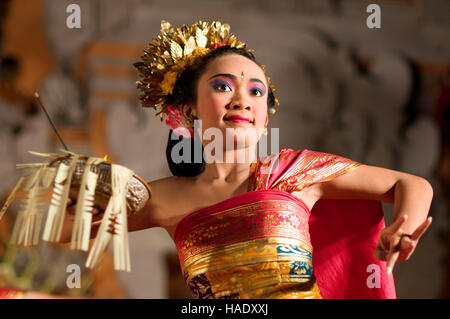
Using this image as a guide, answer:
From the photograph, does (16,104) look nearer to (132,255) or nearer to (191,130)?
(132,255)

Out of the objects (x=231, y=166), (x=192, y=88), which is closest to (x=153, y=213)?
(x=231, y=166)

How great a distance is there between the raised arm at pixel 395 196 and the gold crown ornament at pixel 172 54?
33cm

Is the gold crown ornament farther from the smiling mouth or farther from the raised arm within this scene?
the raised arm

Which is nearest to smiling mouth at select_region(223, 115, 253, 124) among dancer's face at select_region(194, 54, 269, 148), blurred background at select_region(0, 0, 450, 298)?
dancer's face at select_region(194, 54, 269, 148)

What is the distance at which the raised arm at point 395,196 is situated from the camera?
5.90 ft

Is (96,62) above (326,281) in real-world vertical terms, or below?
above

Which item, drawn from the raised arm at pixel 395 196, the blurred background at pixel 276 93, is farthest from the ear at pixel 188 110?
the blurred background at pixel 276 93

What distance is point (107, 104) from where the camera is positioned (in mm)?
4680

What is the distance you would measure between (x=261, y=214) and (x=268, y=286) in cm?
19

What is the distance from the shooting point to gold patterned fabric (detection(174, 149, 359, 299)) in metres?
1.93

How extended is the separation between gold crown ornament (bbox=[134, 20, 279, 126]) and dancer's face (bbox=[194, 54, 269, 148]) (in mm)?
96

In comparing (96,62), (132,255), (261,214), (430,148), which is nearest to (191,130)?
(261,214)

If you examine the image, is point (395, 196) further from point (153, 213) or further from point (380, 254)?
point (153, 213)

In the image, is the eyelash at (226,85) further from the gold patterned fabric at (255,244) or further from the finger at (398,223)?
the finger at (398,223)
